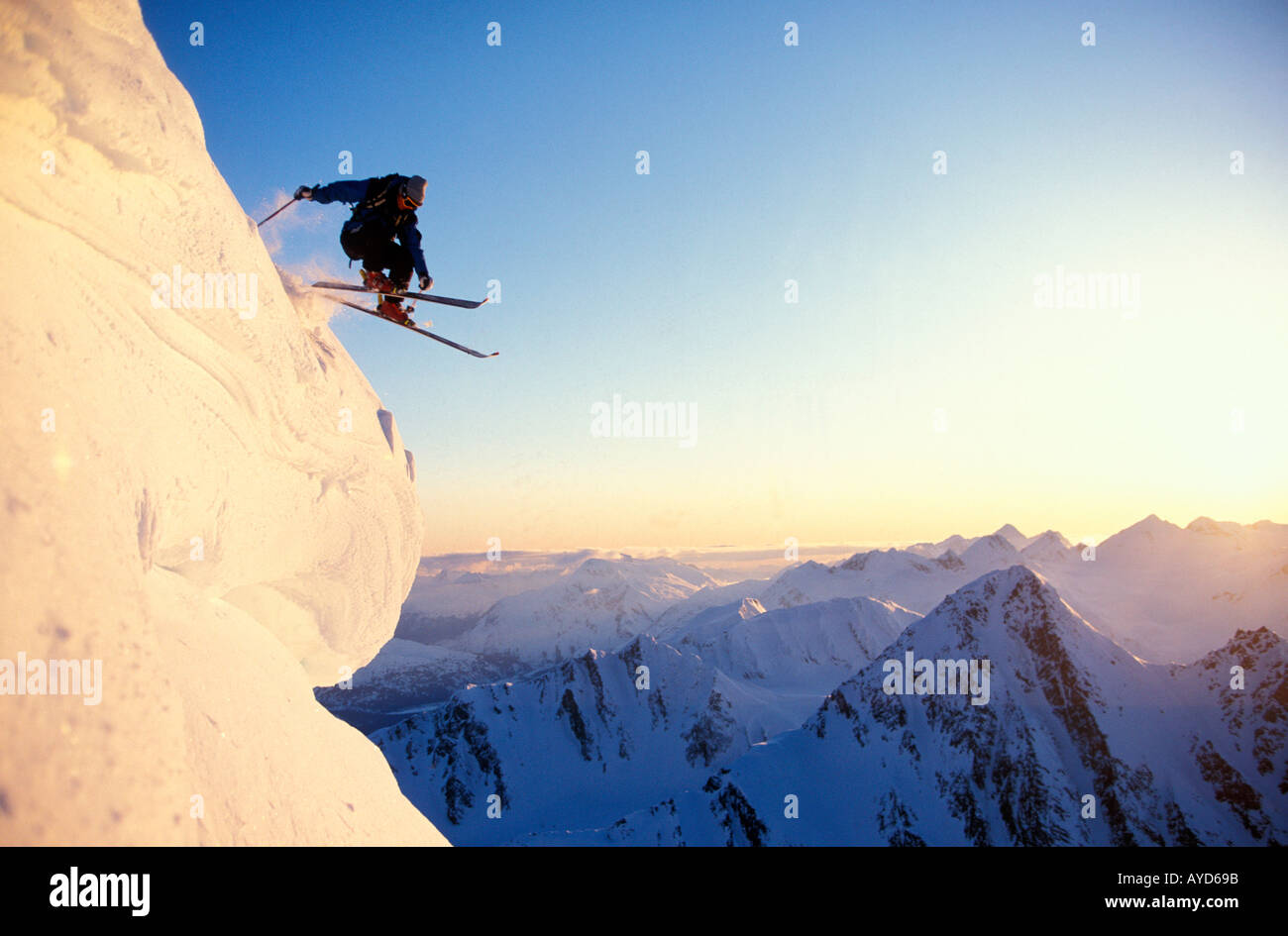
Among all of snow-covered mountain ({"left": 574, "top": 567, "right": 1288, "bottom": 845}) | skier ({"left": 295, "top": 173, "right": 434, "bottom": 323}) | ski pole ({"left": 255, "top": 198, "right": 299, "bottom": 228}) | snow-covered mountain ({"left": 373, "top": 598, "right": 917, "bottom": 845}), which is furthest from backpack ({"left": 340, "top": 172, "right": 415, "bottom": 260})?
snow-covered mountain ({"left": 373, "top": 598, "right": 917, "bottom": 845})

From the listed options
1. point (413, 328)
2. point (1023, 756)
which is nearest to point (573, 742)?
point (1023, 756)

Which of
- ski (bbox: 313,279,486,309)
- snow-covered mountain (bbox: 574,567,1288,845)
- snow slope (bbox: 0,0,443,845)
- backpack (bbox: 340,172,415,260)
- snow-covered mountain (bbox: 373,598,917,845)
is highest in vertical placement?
backpack (bbox: 340,172,415,260)

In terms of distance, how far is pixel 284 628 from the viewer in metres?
8.30

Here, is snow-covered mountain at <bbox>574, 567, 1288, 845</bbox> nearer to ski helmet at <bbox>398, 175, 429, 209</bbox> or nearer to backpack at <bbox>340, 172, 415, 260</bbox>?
backpack at <bbox>340, 172, 415, 260</bbox>

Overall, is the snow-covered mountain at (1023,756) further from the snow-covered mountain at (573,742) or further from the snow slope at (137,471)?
the snow slope at (137,471)

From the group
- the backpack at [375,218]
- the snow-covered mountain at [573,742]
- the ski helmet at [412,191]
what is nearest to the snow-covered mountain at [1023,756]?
the snow-covered mountain at [573,742]

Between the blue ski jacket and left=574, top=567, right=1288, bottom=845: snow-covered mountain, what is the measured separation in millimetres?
90850

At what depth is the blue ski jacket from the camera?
26.7 feet

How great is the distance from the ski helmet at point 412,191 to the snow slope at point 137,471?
252cm

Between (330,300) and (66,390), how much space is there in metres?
5.10

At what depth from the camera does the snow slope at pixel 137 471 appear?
123 inches
